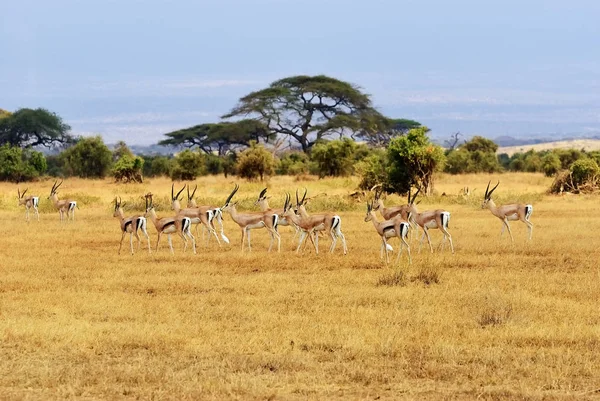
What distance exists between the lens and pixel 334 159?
3772 centimetres

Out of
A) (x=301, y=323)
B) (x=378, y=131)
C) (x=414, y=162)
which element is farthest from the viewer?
(x=378, y=131)

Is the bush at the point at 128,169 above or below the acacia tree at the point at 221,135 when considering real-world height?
below

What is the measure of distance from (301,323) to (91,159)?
36247mm

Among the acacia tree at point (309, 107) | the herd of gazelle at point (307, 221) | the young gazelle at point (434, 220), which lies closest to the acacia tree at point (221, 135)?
the acacia tree at point (309, 107)

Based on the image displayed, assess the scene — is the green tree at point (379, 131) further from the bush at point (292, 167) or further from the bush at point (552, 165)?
the bush at point (552, 165)

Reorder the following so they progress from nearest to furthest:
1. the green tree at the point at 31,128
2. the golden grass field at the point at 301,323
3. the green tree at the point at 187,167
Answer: the golden grass field at the point at 301,323
the green tree at the point at 187,167
the green tree at the point at 31,128

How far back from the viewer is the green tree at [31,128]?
53812 millimetres

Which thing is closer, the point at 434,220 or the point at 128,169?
the point at 434,220

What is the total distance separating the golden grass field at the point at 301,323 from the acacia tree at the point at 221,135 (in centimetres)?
4044

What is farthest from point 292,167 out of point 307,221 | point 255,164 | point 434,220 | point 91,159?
point 434,220

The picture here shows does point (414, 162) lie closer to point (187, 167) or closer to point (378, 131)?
point (187, 167)

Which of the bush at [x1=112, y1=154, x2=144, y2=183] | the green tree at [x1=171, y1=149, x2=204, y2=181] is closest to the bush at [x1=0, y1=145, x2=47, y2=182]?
the bush at [x1=112, y1=154, x2=144, y2=183]

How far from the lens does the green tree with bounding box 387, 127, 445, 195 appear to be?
1052 inches

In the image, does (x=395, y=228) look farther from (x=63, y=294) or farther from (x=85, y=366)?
(x=85, y=366)
